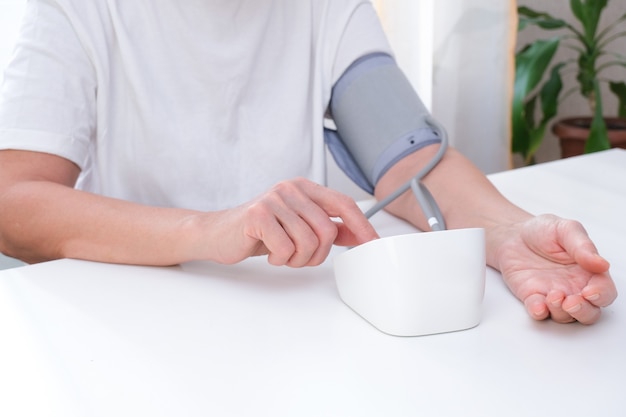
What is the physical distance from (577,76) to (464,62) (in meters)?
0.52

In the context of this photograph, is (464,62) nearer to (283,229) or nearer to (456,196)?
(456,196)

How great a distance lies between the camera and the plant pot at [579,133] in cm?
216

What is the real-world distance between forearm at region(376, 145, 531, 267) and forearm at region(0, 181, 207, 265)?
29cm

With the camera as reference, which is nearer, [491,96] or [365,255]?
[365,255]

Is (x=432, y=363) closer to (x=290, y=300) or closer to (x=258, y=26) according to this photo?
(x=290, y=300)

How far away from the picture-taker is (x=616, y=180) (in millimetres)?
1087

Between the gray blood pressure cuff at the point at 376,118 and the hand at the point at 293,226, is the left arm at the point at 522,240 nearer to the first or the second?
the gray blood pressure cuff at the point at 376,118

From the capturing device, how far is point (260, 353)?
24.3 inches

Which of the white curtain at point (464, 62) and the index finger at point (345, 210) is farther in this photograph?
the white curtain at point (464, 62)

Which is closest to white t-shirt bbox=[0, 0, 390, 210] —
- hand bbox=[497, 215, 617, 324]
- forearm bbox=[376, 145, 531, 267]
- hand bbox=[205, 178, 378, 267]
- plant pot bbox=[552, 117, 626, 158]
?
forearm bbox=[376, 145, 531, 267]

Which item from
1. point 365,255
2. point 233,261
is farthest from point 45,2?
point 365,255

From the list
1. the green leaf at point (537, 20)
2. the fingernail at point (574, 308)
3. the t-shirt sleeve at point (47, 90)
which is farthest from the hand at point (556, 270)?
the green leaf at point (537, 20)

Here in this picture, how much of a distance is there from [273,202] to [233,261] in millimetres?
87

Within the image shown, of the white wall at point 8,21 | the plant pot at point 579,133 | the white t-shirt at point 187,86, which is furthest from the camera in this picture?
the plant pot at point 579,133
